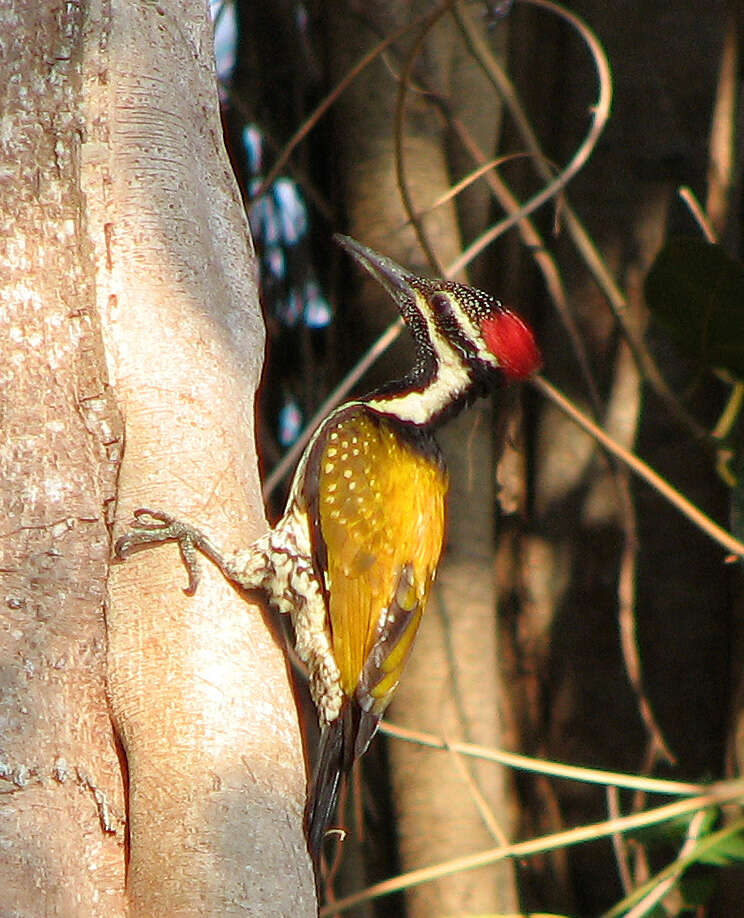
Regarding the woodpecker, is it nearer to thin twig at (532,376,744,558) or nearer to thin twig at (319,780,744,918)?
thin twig at (532,376,744,558)

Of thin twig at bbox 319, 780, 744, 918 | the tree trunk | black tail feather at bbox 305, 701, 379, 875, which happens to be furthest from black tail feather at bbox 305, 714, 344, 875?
the tree trunk

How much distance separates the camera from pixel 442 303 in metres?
2.83

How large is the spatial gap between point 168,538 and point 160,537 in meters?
0.03

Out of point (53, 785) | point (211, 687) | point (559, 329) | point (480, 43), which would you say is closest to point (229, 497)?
point (211, 687)

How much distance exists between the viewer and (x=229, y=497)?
2068 mm

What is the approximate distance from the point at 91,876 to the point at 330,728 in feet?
2.95

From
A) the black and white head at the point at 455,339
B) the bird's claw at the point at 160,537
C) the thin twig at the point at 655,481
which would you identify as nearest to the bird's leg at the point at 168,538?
the bird's claw at the point at 160,537

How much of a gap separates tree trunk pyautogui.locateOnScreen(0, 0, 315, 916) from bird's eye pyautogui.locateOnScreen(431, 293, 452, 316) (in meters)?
0.70

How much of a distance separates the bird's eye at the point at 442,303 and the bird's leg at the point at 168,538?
1.08 meters

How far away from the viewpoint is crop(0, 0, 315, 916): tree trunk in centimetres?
169

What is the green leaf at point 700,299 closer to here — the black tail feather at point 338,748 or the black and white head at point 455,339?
the black and white head at point 455,339

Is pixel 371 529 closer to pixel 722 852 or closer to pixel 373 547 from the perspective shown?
pixel 373 547

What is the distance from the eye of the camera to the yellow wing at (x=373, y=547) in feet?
8.48

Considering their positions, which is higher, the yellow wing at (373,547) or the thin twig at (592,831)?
the yellow wing at (373,547)
